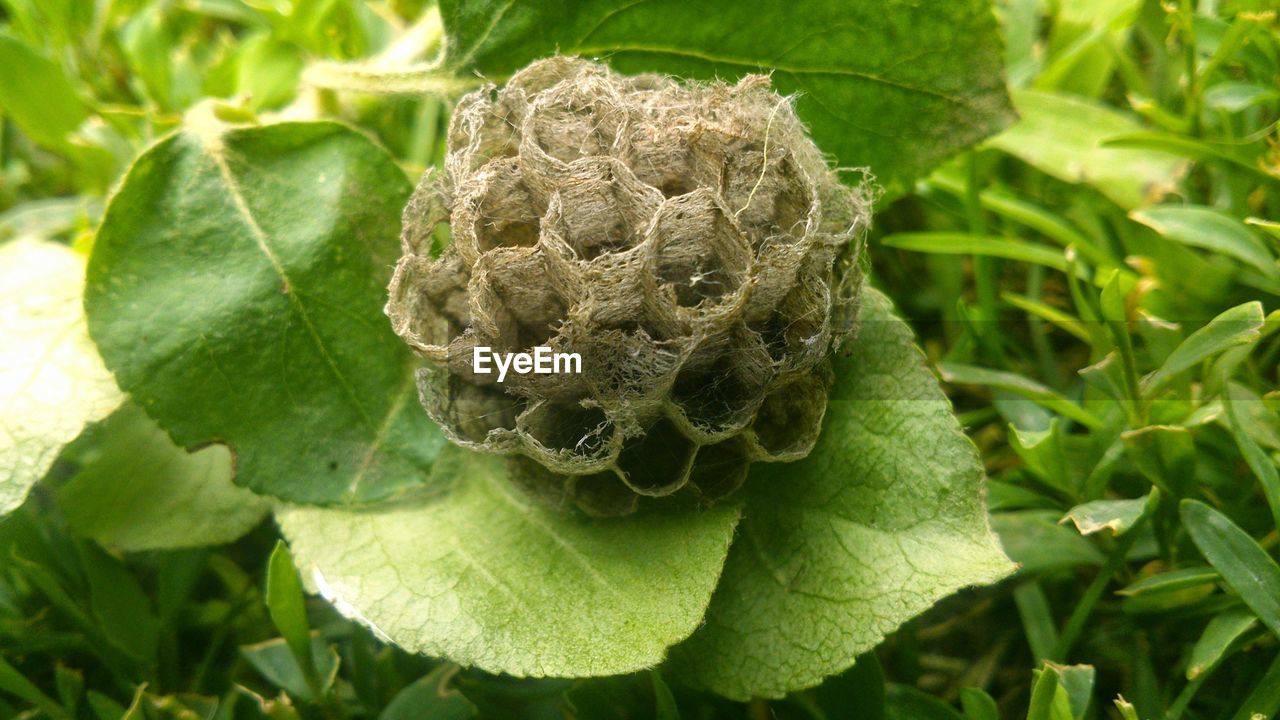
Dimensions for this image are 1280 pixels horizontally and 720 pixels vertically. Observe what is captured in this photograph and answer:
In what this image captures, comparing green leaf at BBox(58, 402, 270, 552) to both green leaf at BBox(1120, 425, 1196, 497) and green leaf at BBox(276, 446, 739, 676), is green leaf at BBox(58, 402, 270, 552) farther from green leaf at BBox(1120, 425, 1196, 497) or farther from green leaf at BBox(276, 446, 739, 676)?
green leaf at BBox(1120, 425, 1196, 497)

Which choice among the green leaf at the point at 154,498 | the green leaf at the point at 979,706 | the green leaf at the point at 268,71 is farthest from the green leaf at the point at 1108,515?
the green leaf at the point at 268,71

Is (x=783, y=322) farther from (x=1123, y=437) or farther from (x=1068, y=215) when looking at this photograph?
(x=1068, y=215)

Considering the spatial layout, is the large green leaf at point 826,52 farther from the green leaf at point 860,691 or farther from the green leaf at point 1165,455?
the green leaf at point 860,691

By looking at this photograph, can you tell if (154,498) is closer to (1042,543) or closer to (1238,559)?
(1042,543)

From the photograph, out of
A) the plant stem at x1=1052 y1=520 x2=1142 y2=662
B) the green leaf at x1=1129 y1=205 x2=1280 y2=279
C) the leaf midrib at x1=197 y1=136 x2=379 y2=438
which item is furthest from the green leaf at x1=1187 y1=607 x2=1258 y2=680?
the leaf midrib at x1=197 y1=136 x2=379 y2=438

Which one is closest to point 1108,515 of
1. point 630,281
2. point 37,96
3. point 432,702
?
point 630,281

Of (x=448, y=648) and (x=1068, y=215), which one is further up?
(x=1068, y=215)

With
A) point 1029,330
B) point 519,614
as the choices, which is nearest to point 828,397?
point 519,614
